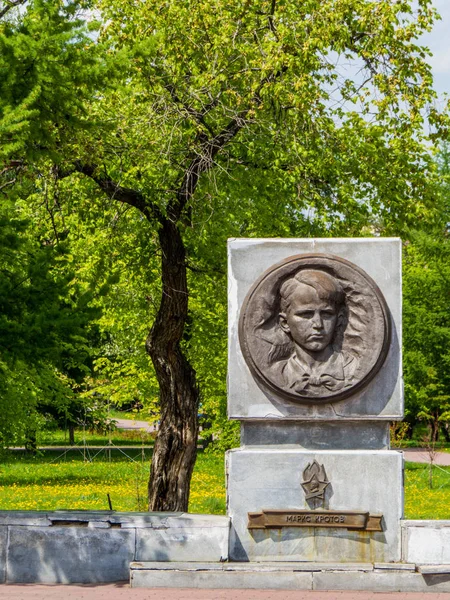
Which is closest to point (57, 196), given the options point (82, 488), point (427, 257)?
point (82, 488)

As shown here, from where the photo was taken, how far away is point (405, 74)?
52.6ft

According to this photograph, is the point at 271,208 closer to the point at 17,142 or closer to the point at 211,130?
the point at 211,130

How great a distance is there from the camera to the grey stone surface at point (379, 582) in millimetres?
9930

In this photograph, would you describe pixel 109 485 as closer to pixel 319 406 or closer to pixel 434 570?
pixel 319 406

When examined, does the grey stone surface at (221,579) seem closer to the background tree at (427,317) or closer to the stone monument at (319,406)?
the stone monument at (319,406)

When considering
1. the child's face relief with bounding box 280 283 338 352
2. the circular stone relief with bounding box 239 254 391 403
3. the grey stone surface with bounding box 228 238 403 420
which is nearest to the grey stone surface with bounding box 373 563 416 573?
the grey stone surface with bounding box 228 238 403 420

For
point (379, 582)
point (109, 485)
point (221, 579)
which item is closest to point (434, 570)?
point (379, 582)

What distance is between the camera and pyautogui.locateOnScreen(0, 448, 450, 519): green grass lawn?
71.5 ft

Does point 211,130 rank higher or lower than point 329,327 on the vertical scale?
higher

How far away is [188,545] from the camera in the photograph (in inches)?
409

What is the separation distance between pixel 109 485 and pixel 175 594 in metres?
18.7

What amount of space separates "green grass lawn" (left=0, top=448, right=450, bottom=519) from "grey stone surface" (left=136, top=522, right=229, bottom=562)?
8005 millimetres

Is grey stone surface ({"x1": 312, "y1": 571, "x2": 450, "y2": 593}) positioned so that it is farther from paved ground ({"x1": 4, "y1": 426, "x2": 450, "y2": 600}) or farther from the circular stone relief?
the circular stone relief

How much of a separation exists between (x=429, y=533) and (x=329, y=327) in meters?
2.14
